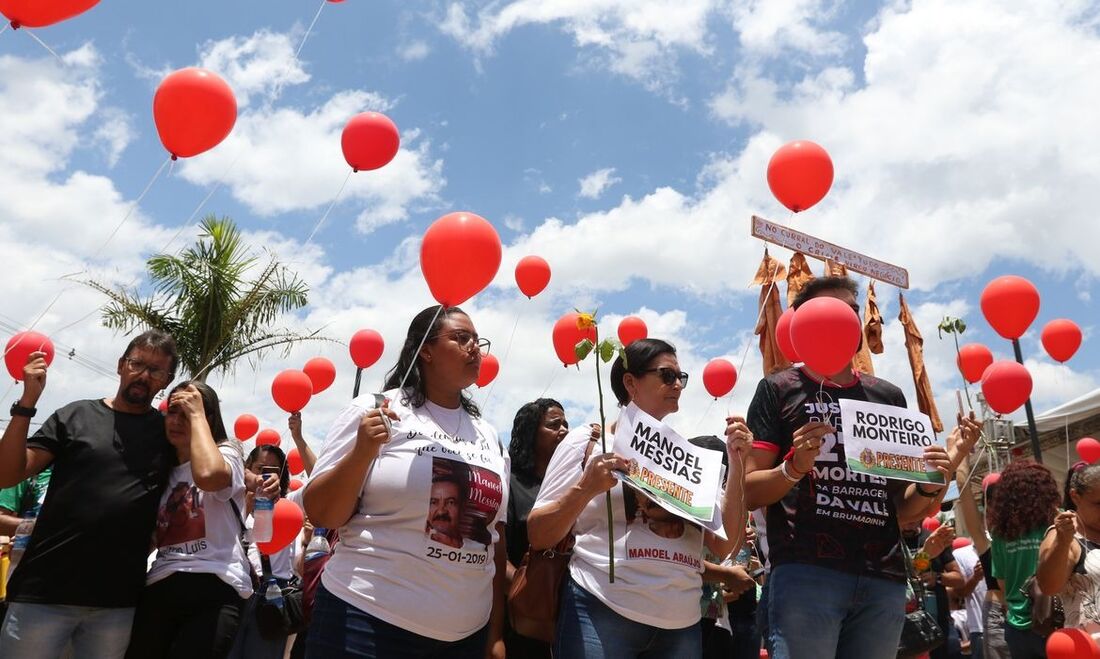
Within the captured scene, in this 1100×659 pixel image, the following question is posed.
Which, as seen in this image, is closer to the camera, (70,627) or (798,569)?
(798,569)

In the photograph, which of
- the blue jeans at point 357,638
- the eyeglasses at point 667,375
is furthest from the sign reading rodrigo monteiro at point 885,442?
the blue jeans at point 357,638

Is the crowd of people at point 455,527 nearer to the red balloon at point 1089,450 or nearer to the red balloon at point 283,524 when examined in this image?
the red balloon at point 283,524

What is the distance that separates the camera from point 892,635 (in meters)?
2.97

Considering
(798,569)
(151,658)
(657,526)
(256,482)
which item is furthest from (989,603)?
(151,658)

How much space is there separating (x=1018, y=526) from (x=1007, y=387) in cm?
188

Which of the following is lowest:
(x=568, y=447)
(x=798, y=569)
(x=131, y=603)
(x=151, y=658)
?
(x=151, y=658)

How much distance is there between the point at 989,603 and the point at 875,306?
426 cm

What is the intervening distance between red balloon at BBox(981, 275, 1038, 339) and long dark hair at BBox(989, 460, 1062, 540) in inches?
98.7

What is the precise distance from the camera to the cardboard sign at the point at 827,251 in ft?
26.2

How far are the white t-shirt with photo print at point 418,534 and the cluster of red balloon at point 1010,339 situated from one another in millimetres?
4236

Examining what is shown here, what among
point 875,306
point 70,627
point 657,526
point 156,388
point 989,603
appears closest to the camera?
point 657,526

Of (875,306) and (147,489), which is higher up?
(875,306)

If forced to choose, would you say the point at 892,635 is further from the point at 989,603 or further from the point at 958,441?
the point at 989,603

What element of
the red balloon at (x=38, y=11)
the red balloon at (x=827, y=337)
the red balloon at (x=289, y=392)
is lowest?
the red balloon at (x=827, y=337)
